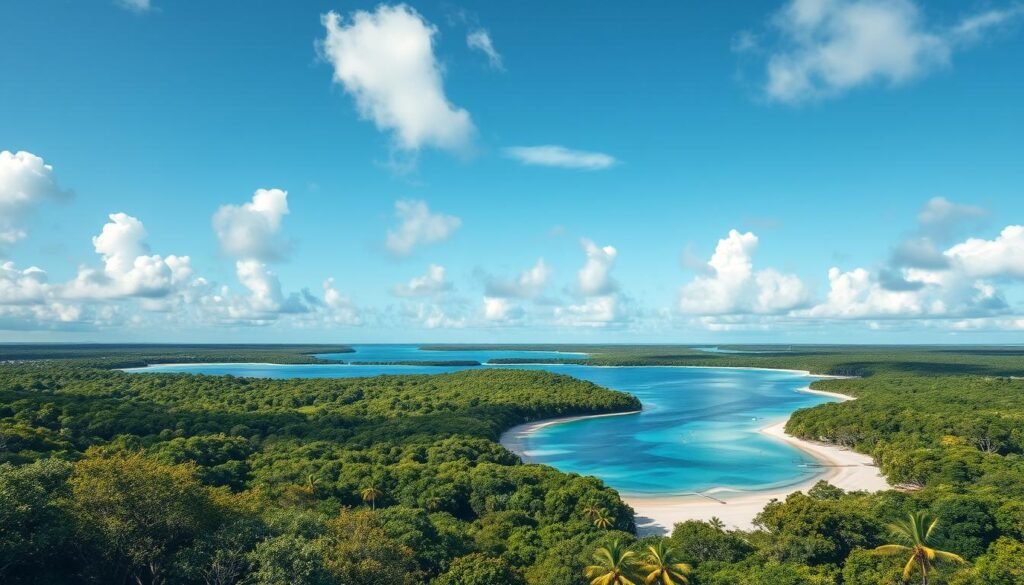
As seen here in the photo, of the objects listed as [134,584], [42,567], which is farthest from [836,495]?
[42,567]

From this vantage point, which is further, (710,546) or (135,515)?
(710,546)

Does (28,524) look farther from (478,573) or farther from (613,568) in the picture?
(613,568)

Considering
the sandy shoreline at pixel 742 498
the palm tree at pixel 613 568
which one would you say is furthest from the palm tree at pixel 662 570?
the sandy shoreline at pixel 742 498

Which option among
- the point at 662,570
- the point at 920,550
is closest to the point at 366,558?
the point at 662,570

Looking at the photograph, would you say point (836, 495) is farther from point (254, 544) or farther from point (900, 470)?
point (254, 544)

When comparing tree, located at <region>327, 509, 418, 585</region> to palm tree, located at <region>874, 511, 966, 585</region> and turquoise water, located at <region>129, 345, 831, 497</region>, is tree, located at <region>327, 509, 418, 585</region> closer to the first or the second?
palm tree, located at <region>874, 511, 966, 585</region>
